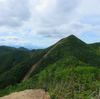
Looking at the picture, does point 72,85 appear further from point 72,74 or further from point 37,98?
point 37,98

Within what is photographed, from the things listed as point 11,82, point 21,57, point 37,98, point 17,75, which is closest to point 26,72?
point 17,75

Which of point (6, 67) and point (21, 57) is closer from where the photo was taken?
point (6, 67)

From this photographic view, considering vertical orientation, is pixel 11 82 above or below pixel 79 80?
below

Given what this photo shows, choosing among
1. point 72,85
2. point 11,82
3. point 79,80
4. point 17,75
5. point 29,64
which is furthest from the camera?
point 29,64

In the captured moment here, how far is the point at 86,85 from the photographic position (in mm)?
15977

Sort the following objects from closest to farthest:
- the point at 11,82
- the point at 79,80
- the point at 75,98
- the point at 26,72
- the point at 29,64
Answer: the point at 75,98, the point at 79,80, the point at 11,82, the point at 26,72, the point at 29,64

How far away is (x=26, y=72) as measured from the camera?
52.4 meters

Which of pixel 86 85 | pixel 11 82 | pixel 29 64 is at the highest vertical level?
pixel 86 85

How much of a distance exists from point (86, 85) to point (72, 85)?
10.4ft

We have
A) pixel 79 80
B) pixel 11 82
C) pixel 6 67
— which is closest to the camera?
pixel 79 80

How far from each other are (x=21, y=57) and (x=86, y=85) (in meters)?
102

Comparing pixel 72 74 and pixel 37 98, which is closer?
pixel 37 98

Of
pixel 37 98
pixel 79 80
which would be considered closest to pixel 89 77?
pixel 79 80

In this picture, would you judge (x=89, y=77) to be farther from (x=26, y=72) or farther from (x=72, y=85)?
(x=26, y=72)
